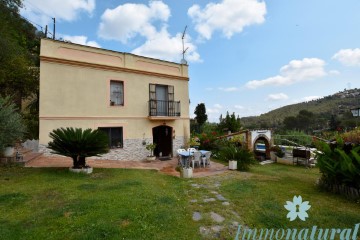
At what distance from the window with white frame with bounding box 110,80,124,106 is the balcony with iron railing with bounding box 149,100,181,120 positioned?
74.2 inches

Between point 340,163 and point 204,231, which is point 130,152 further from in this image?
point 340,163

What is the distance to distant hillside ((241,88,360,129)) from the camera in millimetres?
41062

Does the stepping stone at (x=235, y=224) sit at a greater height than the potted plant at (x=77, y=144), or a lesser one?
lesser

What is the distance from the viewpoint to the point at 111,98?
1246cm

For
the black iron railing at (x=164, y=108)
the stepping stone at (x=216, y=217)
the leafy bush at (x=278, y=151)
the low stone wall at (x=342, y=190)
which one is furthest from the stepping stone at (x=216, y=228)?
the leafy bush at (x=278, y=151)

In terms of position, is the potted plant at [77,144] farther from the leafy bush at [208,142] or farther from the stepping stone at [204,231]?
the leafy bush at [208,142]

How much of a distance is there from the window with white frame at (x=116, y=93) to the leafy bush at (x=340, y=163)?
1024 centimetres

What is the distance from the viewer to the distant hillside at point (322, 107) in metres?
41.1

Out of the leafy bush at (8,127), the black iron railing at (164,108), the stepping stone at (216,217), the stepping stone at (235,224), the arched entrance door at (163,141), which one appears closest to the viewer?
the stepping stone at (235,224)

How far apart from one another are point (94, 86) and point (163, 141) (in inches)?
231

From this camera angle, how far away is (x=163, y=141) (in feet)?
48.9

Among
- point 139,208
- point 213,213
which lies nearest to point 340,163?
point 213,213

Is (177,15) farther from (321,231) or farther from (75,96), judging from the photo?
(321,231)

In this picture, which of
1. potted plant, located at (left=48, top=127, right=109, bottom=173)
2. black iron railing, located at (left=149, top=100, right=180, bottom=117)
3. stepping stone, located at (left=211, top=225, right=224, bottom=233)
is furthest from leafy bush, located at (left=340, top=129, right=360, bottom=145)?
black iron railing, located at (left=149, top=100, right=180, bottom=117)
